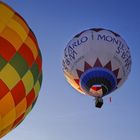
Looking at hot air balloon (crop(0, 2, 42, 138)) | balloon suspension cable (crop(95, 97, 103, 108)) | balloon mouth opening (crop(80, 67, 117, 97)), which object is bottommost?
hot air balloon (crop(0, 2, 42, 138))

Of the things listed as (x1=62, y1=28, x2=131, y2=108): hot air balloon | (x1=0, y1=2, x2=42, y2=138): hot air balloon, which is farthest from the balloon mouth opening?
(x1=0, y1=2, x2=42, y2=138): hot air balloon

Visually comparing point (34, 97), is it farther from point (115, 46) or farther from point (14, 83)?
point (115, 46)

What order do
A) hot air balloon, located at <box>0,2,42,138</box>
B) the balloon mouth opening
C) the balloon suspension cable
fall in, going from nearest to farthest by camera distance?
hot air balloon, located at <box>0,2,42,138</box> < the balloon mouth opening < the balloon suspension cable

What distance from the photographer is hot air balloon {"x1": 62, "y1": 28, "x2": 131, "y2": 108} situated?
24.0 m

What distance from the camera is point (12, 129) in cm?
1591

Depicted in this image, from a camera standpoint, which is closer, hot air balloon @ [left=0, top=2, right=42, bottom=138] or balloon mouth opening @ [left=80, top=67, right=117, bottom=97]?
hot air balloon @ [left=0, top=2, right=42, bottom=138]

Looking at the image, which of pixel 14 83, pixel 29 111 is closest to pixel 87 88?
pixel 29 111

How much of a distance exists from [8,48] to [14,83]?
39.1 inches

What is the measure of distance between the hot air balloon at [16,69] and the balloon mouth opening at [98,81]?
7.76 meters

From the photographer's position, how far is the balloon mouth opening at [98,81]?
78.4 ft

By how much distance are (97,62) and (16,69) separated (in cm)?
927

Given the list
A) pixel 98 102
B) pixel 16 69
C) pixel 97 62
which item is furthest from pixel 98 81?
pixel 16 69

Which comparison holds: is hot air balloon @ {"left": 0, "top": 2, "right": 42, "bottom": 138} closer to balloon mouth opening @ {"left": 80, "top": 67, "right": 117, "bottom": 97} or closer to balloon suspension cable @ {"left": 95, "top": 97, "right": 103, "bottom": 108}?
balloon mouth opening @ {"left": 80, "top": 67, "right": 117, "bottom": 97}

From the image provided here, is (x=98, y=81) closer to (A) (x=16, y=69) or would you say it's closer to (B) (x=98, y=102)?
(B) (x=98, y=102)
